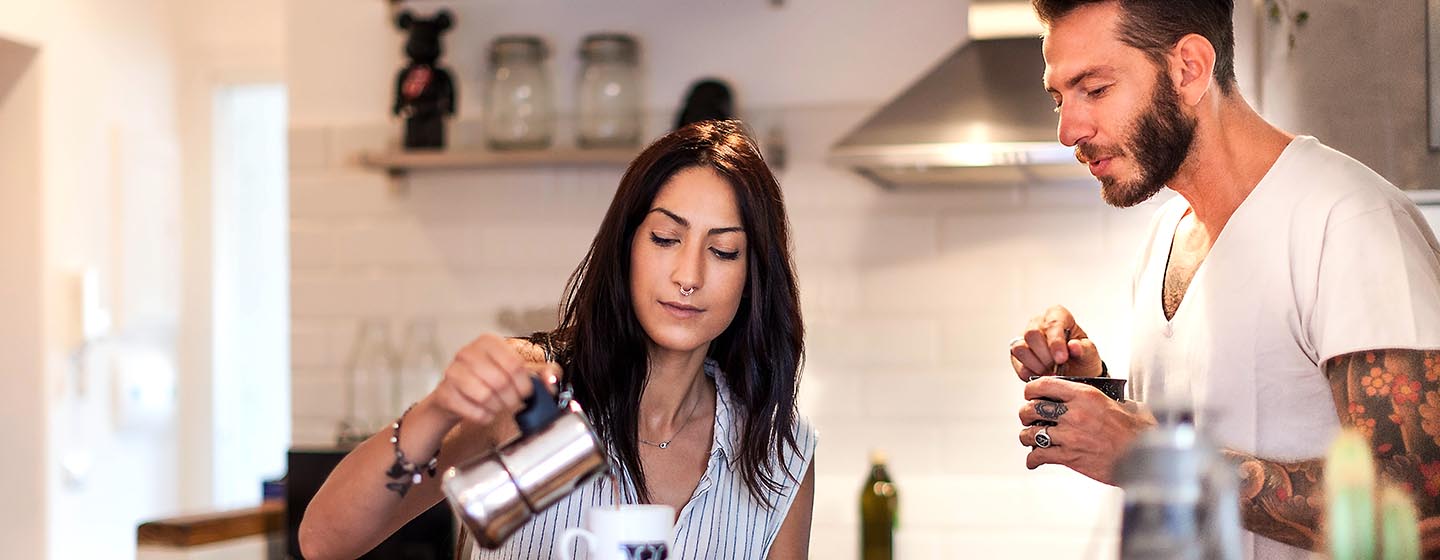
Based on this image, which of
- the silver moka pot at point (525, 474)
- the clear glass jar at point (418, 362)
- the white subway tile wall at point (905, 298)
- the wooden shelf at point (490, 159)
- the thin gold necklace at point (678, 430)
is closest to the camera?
the silver moka pot at point (525, 474)

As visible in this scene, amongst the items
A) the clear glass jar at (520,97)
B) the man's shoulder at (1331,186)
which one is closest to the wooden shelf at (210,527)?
the clear glass jar at (520,97)

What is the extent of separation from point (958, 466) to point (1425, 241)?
1.64m

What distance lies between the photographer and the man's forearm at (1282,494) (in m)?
1.18

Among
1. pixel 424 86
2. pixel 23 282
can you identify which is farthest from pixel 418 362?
pixel 23 282

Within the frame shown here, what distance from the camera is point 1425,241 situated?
1.25 m

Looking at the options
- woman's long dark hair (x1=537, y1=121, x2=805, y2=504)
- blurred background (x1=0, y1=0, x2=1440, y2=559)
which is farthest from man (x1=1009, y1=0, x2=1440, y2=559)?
blurred background (x1=0, y1=0, x2=1440, y2=559)

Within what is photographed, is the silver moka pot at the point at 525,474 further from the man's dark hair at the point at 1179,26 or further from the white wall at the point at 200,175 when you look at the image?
the white wall at the point at 200,175

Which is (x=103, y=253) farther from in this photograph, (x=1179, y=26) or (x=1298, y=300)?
(x=1298, y=300)

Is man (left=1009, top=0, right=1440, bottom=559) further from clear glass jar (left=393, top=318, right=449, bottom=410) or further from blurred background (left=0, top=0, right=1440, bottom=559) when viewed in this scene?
clear glass jar (left=393, top=318, right=449, bottom=410)

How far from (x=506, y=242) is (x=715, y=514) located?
1684 mm

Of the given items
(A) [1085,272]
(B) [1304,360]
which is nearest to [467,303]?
(A) [1085,272]

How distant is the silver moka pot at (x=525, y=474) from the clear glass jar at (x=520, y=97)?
2053 mm

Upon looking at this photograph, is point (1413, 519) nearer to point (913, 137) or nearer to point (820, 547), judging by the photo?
point (913, 137)

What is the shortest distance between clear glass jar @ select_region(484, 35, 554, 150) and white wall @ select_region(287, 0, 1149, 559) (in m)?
0.08
